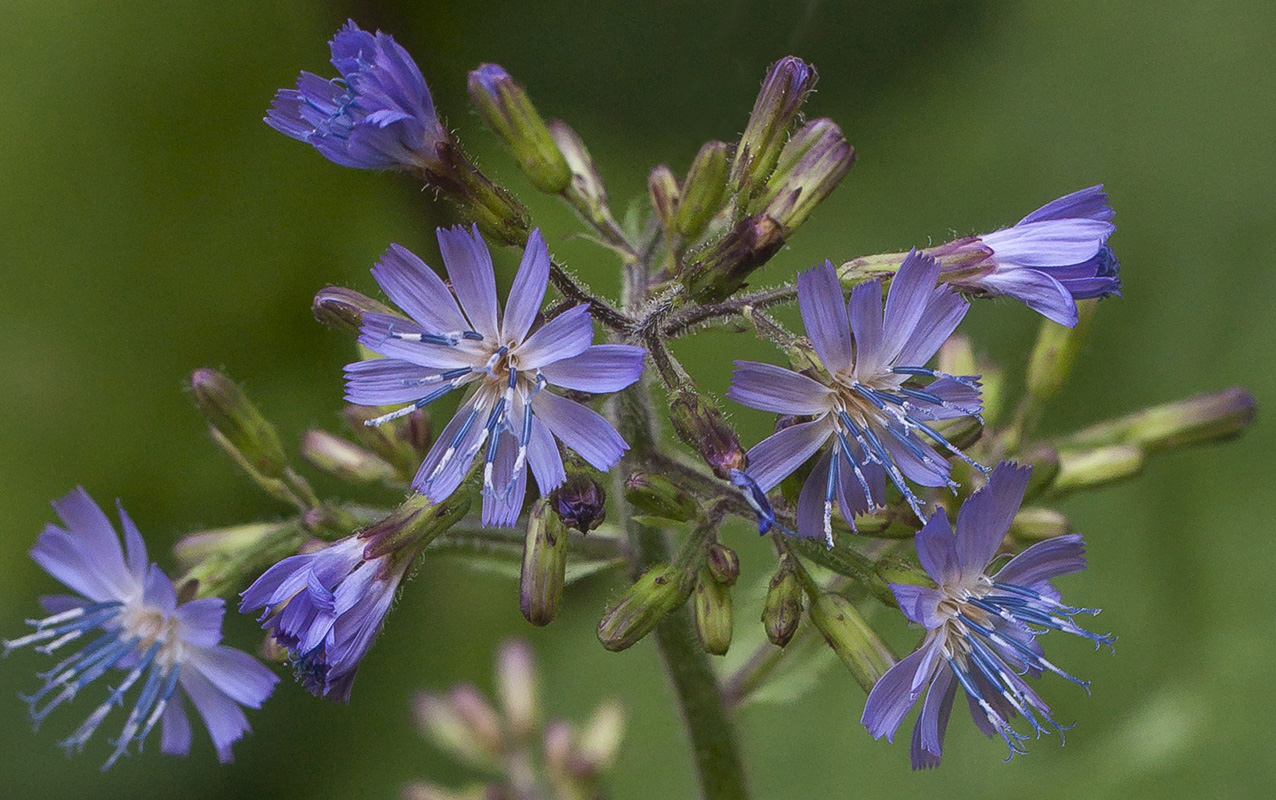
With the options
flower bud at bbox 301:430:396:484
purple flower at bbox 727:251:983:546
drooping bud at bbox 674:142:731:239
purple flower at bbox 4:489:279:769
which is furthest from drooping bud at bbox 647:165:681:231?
purple flower at bbox 4:489:279:769

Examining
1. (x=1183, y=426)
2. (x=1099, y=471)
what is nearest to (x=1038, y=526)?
(x=1099, y=471)

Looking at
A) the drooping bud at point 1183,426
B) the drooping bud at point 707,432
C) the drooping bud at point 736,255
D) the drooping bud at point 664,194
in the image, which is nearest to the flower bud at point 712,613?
the drooping bud at point 707,432

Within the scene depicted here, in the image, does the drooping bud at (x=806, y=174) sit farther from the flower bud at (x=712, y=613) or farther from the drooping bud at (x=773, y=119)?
the flower bud at (x=712, y=613)

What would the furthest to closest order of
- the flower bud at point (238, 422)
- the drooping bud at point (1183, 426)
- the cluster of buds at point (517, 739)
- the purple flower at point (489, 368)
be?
1. the cluster of buds at point (517, 739)
2. the drooping bud at point (1183, 426)
3. the flower bud at point (238, 422)
4. the purple flower at point (489, 368)

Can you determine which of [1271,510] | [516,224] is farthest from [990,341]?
[516,224]

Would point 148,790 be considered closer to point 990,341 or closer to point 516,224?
point 516,224

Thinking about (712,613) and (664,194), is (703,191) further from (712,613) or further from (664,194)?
(712,613)
